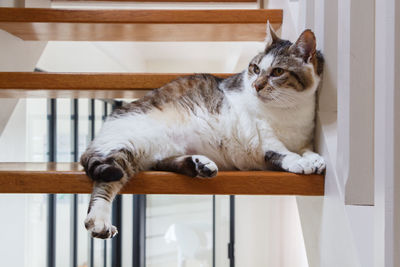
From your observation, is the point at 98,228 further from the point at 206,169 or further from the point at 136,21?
the point at 136,21

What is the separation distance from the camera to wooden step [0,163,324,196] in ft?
2.97

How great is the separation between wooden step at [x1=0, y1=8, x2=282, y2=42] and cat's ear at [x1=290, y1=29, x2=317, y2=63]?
38cm

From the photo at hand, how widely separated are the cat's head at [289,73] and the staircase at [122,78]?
25 centimetres

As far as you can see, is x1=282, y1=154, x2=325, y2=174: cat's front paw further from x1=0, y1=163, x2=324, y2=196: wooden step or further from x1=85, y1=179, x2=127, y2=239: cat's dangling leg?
x1=85, y1=179, x2=127, y2=239: cat's dangling leg

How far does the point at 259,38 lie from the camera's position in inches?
62.2

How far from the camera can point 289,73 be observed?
108 cm

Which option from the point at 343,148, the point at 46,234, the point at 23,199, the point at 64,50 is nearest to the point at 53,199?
the point at 46,234

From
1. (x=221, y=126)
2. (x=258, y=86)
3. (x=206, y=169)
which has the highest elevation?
(x=258, y=86)

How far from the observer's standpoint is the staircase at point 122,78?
911 mm

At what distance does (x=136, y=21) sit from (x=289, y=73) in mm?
621

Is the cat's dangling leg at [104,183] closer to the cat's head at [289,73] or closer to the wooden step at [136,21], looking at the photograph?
the cat's head at [289,73]

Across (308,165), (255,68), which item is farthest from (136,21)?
(308,165)

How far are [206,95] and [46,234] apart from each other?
275 centimetres

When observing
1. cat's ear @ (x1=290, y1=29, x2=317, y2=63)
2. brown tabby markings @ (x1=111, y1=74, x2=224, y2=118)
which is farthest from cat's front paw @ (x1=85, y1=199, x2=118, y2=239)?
cat's ear @ (x1=290, y1=29, x2=317, y2=63)
